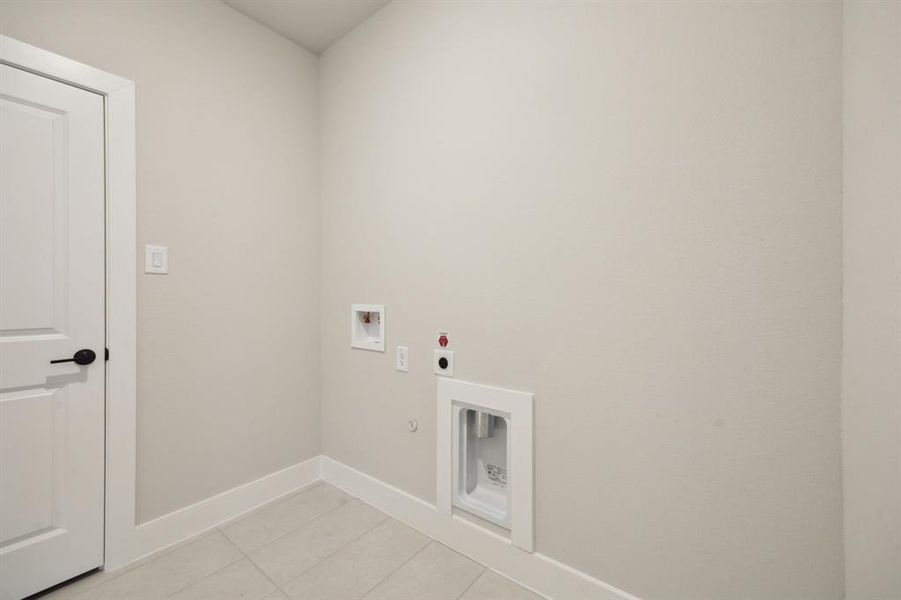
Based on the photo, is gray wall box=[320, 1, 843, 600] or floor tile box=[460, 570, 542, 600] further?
floor tile box=[460, 570, 542, 600]

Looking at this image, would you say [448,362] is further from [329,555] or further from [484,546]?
[329,555]

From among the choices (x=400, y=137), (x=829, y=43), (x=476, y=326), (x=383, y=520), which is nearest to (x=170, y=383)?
(x=383, y=520)

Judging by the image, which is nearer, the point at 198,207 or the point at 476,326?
the point at 476,326

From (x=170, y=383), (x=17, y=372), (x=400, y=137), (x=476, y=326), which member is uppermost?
(x=400, y=137)

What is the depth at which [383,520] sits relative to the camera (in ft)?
6.02

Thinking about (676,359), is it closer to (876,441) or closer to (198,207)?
(876,441)

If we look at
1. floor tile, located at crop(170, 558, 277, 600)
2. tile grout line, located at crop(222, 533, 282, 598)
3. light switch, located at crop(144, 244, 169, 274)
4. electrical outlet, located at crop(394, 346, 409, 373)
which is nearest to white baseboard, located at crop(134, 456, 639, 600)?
tile grout line, located at crop(222, 533, 282, 598)

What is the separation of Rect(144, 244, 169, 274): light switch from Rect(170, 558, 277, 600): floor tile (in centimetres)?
132

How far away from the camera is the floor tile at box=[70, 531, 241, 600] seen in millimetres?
Result: 1362

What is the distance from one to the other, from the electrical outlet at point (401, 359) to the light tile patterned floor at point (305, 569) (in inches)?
30.6

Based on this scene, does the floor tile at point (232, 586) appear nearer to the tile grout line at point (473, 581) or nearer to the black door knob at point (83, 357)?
the tile grout line at point (473, 581)

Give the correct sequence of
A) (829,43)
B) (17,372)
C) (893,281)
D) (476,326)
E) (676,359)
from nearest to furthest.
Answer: (893,281) → (829,43) → (676,359) → (17,372) → (476,326)

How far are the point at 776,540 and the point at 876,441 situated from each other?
0.40m

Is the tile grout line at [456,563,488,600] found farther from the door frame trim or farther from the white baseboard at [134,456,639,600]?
the door frame trim
